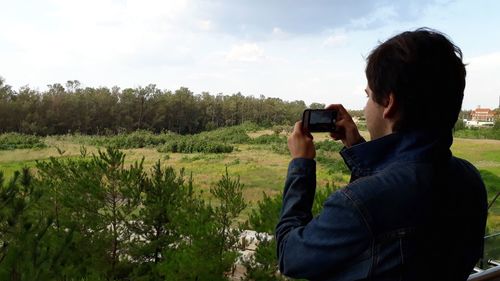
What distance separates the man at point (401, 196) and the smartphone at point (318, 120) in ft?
0.35

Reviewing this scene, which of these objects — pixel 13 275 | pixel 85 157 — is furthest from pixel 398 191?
pixel 85 157

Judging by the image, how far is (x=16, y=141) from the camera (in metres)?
8.89

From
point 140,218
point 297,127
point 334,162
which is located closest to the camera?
point 297,127

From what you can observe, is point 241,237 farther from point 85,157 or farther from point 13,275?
point 13,275

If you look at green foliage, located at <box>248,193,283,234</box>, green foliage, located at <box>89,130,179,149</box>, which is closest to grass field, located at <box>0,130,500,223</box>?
green foliage, located at <box>89,130,179,149</box>

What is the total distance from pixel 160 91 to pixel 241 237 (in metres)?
12.3

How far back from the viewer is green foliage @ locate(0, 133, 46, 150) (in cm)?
834

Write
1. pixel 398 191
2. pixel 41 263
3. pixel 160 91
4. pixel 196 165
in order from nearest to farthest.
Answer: pixel 398 191 → pixel 41 263 → pixel 196 165 → pixel 160 91

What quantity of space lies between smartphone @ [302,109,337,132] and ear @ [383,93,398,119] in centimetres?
14

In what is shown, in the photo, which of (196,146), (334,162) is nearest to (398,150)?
(334,162)

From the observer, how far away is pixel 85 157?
3512 mm

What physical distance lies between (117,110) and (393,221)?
13286 mm

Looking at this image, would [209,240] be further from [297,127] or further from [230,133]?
[230,133]

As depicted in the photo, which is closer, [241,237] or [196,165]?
[241,237]
